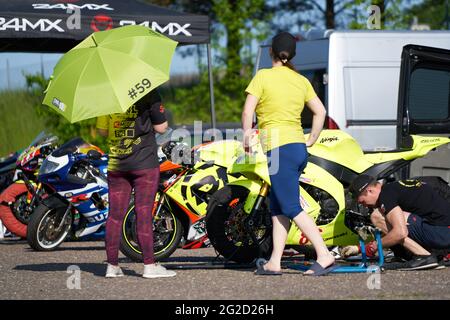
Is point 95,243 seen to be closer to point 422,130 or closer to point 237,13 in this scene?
Answer: point 422,130

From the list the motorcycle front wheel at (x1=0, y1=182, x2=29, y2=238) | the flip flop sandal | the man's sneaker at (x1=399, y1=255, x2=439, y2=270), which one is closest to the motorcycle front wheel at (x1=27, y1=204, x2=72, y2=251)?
the motorcycle front wheel at (x1=0, y1=182, x2=29, y2=238)

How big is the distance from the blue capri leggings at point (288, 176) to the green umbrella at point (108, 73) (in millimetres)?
1108

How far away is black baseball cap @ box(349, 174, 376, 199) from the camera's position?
8.74 m

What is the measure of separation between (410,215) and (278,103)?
61.5 inches

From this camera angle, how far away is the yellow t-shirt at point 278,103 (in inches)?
333

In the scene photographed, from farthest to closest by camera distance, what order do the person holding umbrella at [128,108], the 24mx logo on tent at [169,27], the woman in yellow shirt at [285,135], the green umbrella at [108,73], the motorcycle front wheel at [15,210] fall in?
the 24mx logo on tent at [169,27] → the motorcycle front wheel at [15,210] → the woman in yellow shirt at [285,135] → the person holding umbrella at [128,108] → the green umbrella at [108,73]

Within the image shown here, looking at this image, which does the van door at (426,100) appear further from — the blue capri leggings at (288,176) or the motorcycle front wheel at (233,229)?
the blue capri leggings at (288,176)

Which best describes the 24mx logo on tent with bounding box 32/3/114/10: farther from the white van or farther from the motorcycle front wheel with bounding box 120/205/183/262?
the motorcycle front wheel with bounding box 120/205/183/262

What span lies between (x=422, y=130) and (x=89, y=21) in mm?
4914

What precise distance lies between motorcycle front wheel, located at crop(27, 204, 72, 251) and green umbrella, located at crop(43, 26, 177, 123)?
9.89 ft

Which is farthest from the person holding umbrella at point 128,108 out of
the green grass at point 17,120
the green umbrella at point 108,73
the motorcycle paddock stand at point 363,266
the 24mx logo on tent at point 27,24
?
the green grass at point 17,120

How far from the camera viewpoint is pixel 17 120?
2055 cm

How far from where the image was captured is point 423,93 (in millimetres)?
11219
